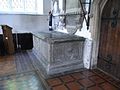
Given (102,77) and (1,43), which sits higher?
(1,43)

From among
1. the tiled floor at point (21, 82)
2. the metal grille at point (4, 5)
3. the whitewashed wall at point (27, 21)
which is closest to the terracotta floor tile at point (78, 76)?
the tiled floor at point (21, 82)

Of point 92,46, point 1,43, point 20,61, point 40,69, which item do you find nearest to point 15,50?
point 1,43

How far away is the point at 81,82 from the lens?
2.30 metres

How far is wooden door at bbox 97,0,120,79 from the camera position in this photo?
7.65 ft

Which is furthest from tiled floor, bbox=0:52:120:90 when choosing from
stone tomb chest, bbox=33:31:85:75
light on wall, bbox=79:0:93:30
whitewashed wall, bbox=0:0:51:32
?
whitewashed wall, bbox=0:0:51:32

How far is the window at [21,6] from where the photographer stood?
433cm

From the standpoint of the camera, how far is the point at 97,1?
8.20ft

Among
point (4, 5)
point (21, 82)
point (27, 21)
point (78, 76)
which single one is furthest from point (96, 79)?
point (4, 5)

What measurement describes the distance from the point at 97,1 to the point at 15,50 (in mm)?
3173

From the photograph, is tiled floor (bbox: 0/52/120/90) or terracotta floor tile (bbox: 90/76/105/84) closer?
tiled floor (bbox: 0/52/120/90)

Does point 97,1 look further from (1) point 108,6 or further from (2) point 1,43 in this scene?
(2) point 1,43

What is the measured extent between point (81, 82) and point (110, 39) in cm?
102

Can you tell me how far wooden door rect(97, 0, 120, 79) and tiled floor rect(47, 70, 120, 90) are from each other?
0.86 feet

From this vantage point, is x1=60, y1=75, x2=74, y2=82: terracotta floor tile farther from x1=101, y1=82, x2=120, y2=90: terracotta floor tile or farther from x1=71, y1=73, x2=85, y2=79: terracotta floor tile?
x1=101, y1=82, x2=120, y2=90: terracotta floor tile
